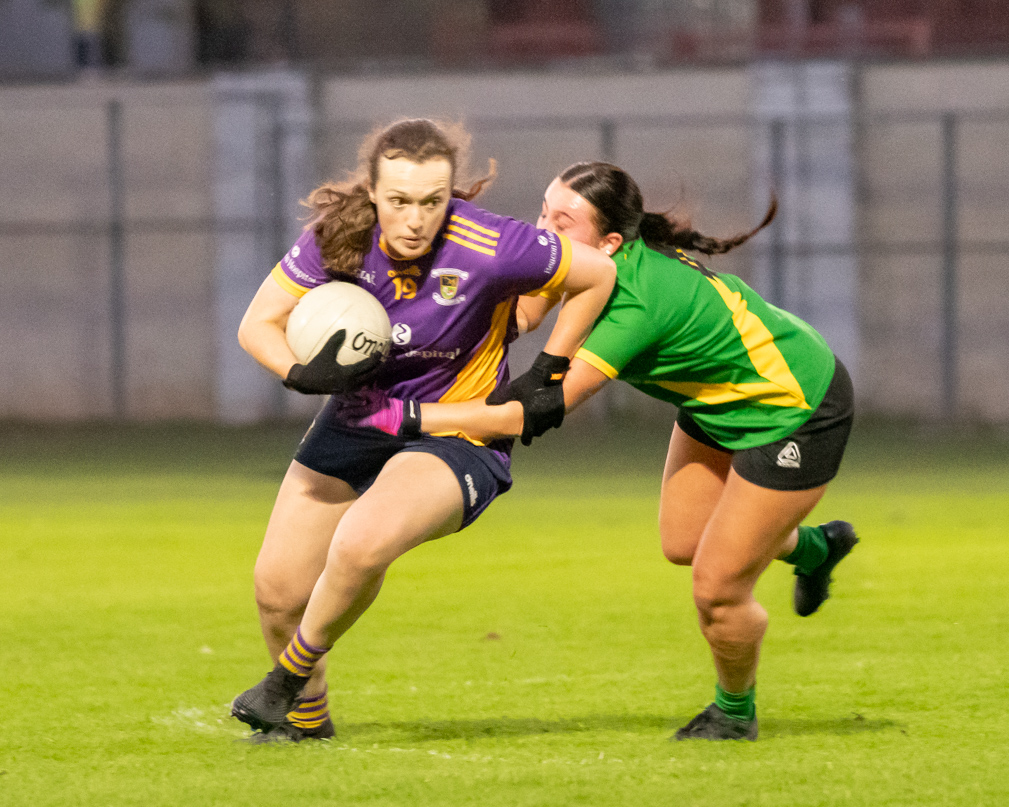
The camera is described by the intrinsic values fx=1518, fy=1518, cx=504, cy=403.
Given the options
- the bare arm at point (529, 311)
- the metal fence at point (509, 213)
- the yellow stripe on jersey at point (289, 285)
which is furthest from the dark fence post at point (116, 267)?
the yellow stripe on jersey at point (289, 285)

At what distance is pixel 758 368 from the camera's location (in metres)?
4.59

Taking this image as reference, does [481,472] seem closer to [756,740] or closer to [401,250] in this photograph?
[401,250]

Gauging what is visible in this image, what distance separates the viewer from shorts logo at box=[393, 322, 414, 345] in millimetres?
4461

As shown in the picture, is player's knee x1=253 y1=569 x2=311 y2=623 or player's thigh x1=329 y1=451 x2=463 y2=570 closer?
player's thigh x1=329 y1=451 x2=463 y2=570

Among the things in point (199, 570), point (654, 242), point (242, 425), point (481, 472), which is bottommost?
point (242, 425)

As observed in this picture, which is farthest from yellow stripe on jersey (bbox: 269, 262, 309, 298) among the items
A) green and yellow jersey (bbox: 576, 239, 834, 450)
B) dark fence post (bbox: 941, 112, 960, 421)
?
dark fence post (bbox: 941, 112, 960, 421)

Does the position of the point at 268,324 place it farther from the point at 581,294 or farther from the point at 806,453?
the point at 806,453

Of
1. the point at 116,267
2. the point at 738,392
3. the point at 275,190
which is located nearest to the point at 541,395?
the point at 738,392

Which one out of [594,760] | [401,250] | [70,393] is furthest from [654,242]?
[70,393]

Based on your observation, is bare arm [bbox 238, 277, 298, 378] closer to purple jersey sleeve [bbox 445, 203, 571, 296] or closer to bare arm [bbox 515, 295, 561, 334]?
purple jersey sleeve [bbox 445, 203, 571, 296]

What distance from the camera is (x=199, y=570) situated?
26.8 feet

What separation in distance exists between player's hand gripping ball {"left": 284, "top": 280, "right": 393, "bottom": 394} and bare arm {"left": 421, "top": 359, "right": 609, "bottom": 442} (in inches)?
10.0

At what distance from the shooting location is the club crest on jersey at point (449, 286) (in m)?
4.40

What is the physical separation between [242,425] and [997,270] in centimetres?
908
